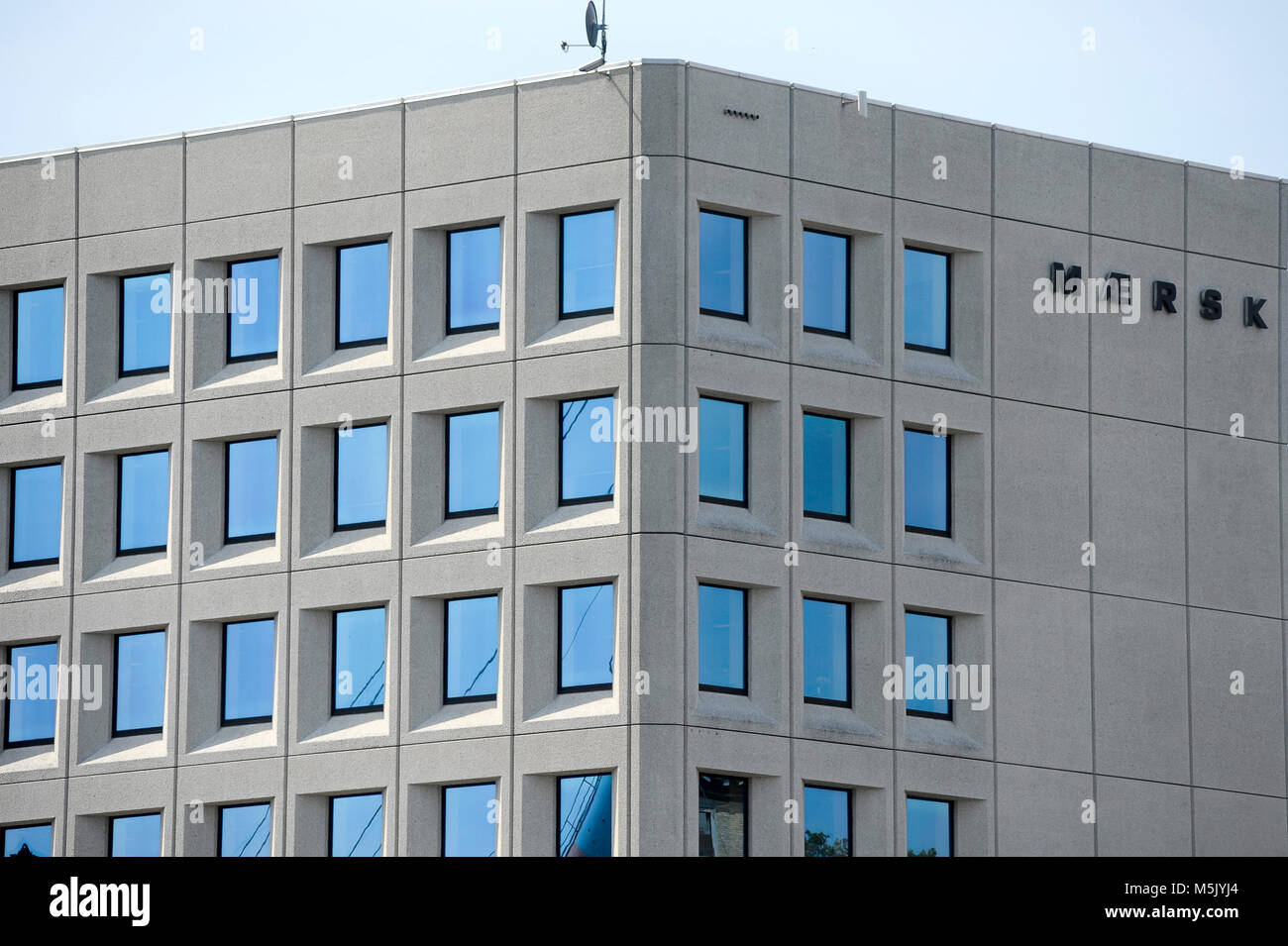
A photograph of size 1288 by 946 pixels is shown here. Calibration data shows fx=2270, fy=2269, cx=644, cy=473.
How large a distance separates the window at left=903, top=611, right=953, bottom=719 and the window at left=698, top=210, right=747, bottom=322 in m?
6.74

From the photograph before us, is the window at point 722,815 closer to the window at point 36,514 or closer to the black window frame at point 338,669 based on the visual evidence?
the black window frame at point 338,669

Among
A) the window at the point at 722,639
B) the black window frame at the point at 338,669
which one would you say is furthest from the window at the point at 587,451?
the black window frame at the point at 338,669

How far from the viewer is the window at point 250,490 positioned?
44.4 metres

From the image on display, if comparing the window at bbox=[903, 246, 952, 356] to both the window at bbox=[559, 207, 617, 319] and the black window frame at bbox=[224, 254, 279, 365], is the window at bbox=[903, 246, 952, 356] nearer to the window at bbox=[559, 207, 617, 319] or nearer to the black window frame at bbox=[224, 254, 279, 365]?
the window at bbox=[559, 207, 617, 319]

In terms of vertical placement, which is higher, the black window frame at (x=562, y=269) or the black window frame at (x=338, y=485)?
the black window frame at (x=562, y=269)

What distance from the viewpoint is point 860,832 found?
41.6m

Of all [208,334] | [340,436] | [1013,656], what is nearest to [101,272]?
[208,334]

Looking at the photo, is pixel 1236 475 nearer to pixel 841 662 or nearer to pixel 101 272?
pixel 841 662

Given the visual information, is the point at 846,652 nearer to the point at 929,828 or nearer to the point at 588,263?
the point at 929,828

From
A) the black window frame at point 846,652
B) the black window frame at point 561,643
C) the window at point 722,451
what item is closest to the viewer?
the black window frame at point 561,643

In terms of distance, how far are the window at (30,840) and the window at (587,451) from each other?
12512mm

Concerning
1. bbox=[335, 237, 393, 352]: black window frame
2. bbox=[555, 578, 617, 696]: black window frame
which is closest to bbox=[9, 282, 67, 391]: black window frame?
bbox=[335, 237, 393, 352]: black window frame

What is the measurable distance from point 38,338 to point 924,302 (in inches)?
719

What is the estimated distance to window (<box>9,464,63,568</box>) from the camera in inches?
1818
